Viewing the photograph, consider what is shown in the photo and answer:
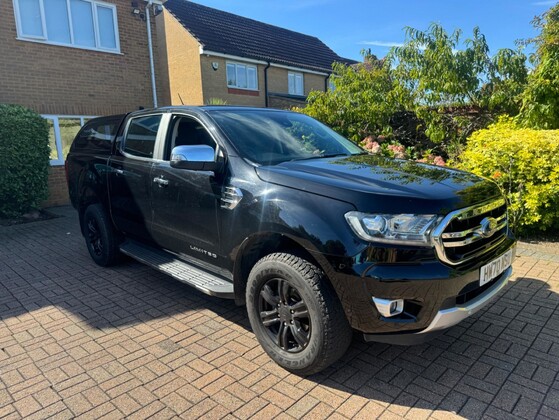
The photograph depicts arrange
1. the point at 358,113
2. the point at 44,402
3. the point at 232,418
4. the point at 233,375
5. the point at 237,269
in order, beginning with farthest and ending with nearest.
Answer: the point at 358,113 → the point at 237,269 → the point at 233,375 → the point at 44,402 → the point at 232,418

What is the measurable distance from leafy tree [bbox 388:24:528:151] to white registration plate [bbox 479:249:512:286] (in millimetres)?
5361

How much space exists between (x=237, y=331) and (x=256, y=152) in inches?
60.7

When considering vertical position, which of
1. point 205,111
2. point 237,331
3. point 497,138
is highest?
point 205,111

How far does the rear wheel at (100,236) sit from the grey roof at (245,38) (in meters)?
13.6

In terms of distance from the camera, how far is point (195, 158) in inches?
122

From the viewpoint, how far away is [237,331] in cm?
345

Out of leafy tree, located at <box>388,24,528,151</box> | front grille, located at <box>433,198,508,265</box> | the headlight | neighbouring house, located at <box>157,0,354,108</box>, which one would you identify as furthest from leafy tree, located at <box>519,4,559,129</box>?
neighbouring house, located at <box>157,0,354,108</box>

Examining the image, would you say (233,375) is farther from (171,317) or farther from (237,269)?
(171,317)

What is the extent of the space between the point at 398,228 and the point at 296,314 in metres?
0.92

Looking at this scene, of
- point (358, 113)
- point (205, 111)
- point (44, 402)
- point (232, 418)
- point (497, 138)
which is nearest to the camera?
point (232, 418)

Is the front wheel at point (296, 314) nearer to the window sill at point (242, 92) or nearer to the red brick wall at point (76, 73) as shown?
the red brick wall at point (76, 73)

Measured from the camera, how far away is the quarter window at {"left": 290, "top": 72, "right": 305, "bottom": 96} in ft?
67.5

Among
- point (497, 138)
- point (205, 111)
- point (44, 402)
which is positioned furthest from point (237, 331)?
point (497, 138)

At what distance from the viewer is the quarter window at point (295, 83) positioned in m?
20.6
